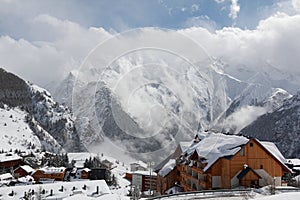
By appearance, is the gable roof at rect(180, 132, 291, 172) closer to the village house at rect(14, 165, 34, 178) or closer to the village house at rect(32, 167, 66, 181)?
the village house at rect(32, 167, 66, 181)

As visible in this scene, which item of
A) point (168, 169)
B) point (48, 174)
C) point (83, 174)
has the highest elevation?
point (168, 169)

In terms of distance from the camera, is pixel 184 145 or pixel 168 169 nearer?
pixel 168 169

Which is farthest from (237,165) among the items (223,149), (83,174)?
(83,174)

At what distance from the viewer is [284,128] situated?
169m

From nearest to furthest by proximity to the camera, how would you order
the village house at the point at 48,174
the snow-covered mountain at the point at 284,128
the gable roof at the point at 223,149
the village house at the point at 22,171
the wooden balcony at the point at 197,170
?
the gable roof at the point at 223,149, the wooden balcony at the point at 197,170, the village house at the point at 48,174, the village house at the point at 22,171, the snow-covered mountain at the point at 284,128

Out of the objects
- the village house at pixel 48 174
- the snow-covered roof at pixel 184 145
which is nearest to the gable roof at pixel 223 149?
the snow-covered roof at pixel 184 145

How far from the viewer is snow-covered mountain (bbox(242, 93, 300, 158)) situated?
151 m

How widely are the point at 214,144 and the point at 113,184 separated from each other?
5869 centimetres

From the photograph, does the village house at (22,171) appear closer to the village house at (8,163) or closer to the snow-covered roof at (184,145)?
the village house at (8,163)

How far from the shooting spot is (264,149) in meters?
30.0

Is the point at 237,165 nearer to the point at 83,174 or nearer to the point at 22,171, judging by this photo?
the point at 83,174

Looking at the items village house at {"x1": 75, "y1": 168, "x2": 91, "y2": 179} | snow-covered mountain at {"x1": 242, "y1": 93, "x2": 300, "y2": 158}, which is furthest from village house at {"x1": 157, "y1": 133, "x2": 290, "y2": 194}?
snow-covered mountain at {"x1": 242, "y1": 93, "x2": 300, "y2": 158}

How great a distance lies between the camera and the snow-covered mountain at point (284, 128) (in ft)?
497

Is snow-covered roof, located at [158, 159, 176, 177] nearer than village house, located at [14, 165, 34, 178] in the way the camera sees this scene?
Yes
